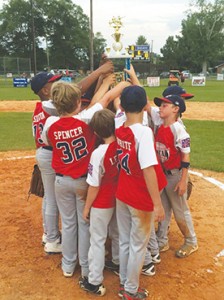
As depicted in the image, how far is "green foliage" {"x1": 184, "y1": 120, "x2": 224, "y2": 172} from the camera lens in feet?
23.5

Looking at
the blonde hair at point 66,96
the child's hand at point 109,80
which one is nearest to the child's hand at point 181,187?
the child's hand at point 109,80

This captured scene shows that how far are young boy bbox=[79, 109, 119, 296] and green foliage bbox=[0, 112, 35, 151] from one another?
19.8 ft

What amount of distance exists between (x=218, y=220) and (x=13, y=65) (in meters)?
39.6

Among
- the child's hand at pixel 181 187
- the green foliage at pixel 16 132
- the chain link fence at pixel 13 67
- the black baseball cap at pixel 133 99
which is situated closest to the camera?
the black baseball cap at pixel 133 99

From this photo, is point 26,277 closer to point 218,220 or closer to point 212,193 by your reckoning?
point 218,220

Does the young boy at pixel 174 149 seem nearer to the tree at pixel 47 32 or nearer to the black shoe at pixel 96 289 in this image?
the black shoe at pixel 96 289

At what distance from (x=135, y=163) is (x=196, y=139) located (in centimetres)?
723

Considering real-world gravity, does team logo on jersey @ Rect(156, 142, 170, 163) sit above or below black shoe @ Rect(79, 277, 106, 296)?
above

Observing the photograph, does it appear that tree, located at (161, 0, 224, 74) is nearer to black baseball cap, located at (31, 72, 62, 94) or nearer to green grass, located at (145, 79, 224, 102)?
green grass, located at (145, 79, 224, 102)

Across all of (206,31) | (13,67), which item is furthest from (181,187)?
(206,31)

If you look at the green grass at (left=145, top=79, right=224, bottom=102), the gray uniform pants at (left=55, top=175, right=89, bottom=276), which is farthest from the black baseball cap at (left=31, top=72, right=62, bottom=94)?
the green grass at (left=145, top=79, right=224, bottom=102)

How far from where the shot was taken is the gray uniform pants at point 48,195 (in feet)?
11.8

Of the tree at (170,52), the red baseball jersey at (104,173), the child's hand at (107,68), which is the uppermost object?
the tree at (170,52)

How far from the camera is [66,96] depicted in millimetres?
2889
